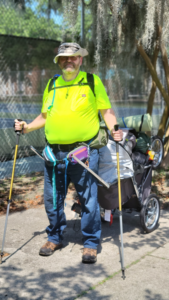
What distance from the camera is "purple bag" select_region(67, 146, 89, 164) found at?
386 centimetres

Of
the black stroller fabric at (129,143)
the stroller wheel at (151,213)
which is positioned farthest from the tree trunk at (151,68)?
the stroller wheel at (151,213)

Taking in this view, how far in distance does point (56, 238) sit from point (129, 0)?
4528 mm

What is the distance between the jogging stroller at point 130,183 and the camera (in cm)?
435

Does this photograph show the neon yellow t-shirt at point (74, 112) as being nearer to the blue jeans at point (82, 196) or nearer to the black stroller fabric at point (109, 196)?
the blue jeans at point (82, 196)

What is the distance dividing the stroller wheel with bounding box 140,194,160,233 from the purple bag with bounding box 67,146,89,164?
1.23 m

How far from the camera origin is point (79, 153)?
3895 millimetres

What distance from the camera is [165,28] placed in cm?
652

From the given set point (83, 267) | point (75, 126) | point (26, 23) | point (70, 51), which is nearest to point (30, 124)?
point (75, 126)

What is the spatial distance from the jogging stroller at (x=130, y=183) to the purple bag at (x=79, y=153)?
1.58 feet

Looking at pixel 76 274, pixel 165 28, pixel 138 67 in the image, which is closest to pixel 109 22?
pixel 165 28

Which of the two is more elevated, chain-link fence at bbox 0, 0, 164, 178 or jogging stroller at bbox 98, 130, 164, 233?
chain-link fence at bbox 0, 0, 164, 178

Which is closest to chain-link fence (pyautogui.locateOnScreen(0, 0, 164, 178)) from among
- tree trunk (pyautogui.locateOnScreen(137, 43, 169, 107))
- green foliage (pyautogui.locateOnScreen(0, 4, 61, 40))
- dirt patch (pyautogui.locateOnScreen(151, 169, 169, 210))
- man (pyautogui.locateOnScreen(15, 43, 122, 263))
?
green foliage (pyautogui.locateOnScreen(0, 4, 61, 40))

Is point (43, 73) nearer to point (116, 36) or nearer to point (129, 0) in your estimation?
point (116, 36)

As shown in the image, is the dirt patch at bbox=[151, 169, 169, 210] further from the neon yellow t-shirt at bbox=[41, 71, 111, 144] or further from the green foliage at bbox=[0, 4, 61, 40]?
the green foliage at bbox=[0, 4, 61, 40]
